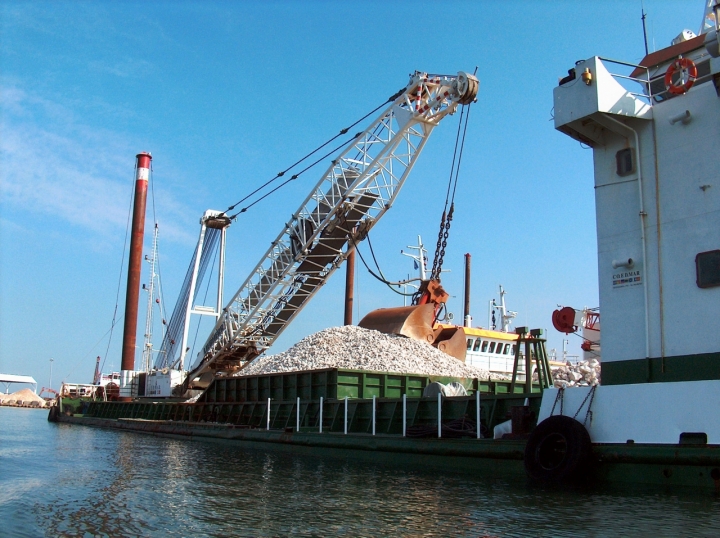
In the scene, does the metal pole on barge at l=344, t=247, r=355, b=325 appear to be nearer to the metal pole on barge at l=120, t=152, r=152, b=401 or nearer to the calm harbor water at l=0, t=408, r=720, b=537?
the metal pole on barge at l=120, t=152, r=152, b=401

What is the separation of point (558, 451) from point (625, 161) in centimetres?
500

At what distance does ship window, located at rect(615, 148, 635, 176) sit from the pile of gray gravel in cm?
1102

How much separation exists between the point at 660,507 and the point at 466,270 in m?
45.4

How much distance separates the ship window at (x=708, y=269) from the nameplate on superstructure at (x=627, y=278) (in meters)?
0.96

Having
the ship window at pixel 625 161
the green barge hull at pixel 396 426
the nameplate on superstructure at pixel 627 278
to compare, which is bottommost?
the green barge hull at pixel 396 426

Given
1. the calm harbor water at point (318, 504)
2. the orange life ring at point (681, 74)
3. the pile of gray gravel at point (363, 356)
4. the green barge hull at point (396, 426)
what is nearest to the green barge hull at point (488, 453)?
the green barge hull at point (396, 426)

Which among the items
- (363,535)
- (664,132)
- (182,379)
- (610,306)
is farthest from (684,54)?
(182,379)

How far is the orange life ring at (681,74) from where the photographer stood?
9.73 meters

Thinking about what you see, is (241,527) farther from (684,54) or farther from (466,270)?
(466,270)

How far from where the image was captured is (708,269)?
947 centimetres

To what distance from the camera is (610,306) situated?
35.1 ft

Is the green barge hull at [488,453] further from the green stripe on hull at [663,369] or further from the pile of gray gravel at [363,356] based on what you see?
the pile of gray gravel at [363,356]

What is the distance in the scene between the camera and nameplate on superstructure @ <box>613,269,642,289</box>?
1041 cm

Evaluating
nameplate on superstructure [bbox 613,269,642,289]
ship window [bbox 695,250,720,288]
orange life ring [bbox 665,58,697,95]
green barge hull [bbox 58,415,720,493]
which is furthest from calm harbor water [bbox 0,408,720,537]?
Result: orange life ring [bbox 665,58,697,95]
